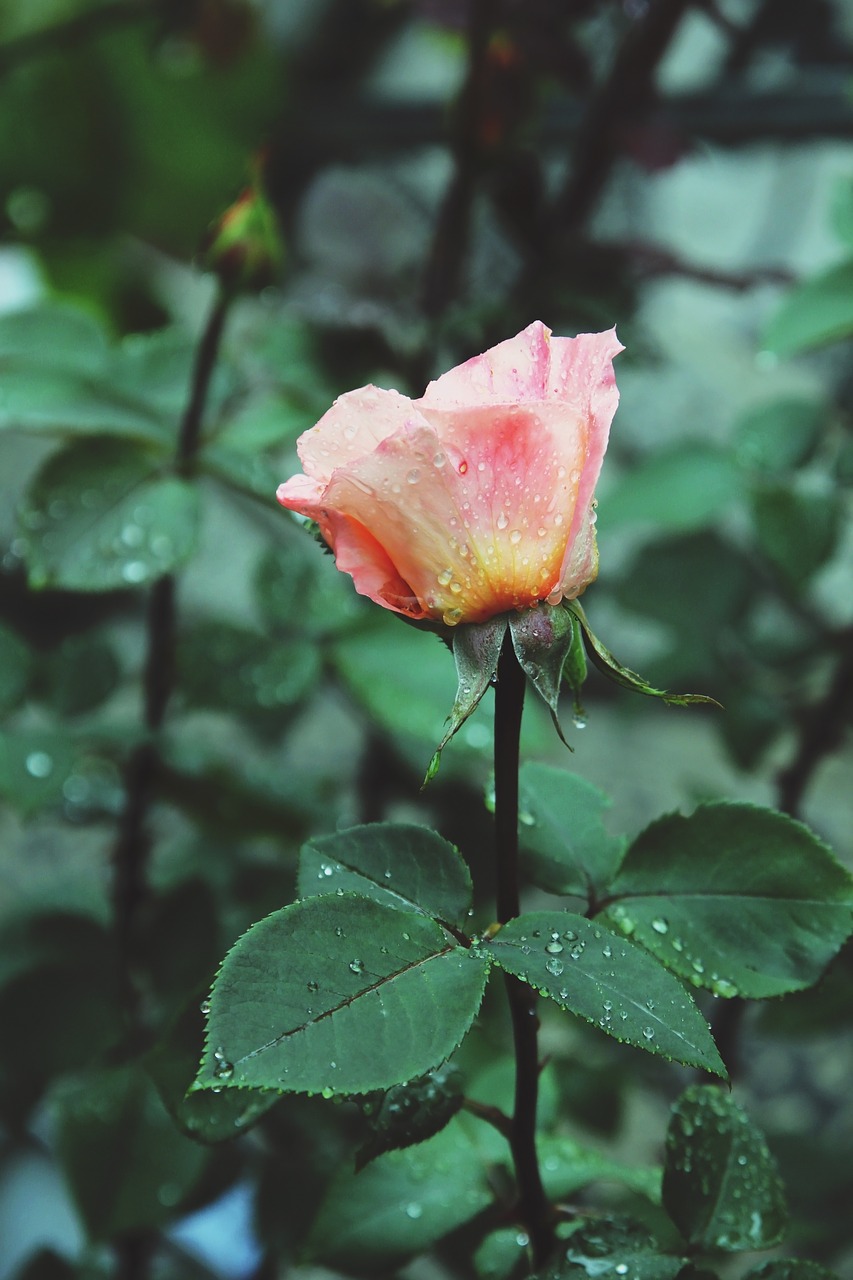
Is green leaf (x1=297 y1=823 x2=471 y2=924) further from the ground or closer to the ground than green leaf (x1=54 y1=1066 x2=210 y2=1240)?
further from the ground

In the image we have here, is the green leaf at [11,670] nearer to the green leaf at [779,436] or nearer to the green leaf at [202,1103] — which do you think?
the green leaf at [202,1103]

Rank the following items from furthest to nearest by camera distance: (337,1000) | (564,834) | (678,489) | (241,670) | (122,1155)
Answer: (678,489) → (241,670) → (122,1155) → (564,834) → (337,1000)

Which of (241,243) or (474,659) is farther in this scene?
(241,243)

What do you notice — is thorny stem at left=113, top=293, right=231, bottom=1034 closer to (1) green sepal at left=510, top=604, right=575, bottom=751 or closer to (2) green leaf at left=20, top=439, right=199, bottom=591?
(2) green leaf at left=20, top=439, right=199, bottom=591

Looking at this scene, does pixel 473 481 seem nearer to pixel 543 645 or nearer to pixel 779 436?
pixel 543 645

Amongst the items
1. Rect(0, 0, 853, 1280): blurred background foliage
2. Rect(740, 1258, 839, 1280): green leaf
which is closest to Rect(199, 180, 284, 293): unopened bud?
Rect(0, 0, 853, 1280): blurred background foliage

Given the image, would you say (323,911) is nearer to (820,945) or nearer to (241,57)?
(820,945)

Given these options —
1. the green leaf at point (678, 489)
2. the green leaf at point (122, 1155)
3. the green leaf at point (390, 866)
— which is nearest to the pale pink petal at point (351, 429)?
the green leaf at point (390, 866)

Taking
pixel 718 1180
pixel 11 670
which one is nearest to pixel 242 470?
pixel 11 670
